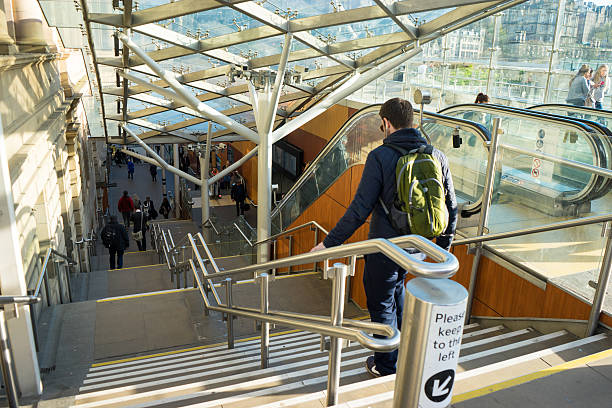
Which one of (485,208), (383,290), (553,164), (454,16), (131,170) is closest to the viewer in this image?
(383,290)

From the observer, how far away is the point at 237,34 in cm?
1011

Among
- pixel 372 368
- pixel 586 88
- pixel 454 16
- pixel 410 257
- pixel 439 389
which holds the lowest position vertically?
pixel 372 368

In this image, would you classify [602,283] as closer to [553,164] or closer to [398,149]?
[553,164]

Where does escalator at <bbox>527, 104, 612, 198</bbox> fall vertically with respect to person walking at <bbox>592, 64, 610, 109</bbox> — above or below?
below

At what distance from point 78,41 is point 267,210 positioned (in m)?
6.44

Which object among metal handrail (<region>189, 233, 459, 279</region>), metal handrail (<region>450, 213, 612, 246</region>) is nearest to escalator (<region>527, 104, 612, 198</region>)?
metal handrail (<region>450, 213, 612, 246</region>)

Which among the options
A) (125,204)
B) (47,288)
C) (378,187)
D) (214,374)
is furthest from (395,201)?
(125,204)

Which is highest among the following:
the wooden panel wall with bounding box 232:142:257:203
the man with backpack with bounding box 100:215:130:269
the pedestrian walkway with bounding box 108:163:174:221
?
the man with backpack with bounding box 100:215:130:269

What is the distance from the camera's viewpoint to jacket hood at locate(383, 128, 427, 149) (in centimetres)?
292

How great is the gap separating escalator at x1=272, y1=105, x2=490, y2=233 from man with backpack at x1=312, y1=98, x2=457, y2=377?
1.94 m

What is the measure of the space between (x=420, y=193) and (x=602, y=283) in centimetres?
145

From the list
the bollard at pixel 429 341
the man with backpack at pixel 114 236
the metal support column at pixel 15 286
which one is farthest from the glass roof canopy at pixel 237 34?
the bollard at pixel 429 341

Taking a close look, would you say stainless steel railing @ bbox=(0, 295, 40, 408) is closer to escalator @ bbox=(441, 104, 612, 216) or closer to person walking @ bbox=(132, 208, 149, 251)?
escalator @ bbox=(441, 104, 612, 216)

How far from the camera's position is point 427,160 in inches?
113
